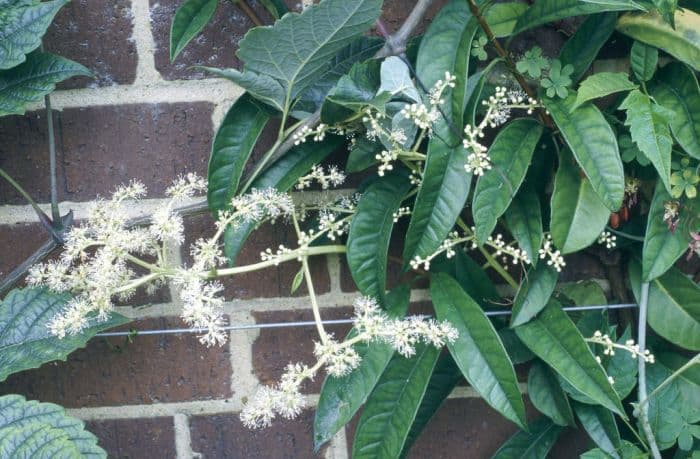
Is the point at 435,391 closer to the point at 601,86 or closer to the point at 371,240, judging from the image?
the point at 371,240

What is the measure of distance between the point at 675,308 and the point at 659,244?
8 cm

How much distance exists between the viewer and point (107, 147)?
31.2 inches

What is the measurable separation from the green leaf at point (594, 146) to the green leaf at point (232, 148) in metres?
0.28

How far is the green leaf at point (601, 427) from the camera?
0.70 meters

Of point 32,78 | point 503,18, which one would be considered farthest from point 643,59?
point 32,78

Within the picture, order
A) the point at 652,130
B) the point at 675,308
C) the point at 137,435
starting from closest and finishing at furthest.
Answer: the point at 652,130, the point at 675,308, the point at 137,435

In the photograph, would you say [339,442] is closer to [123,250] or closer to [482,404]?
[482,404]

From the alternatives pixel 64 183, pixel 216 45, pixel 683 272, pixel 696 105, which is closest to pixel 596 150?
pixel 696 105

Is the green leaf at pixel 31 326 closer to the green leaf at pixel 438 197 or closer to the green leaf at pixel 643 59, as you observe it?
the green leaf at pixel 438 197

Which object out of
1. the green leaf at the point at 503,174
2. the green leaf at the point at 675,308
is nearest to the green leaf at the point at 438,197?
the green leaf at the point at 503,174

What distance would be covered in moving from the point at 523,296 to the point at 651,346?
17cm

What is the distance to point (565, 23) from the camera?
754 millimetres

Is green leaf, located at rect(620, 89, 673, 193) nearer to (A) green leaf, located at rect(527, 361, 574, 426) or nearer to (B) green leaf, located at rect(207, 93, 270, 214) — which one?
(A) green leaf, located at rect(527, 361, 574, 426)

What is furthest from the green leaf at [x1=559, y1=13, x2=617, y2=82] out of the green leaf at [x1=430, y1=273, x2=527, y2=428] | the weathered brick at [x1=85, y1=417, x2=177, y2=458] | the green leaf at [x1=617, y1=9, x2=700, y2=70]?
the weathered brick at [x1=85, y1=417, x2=177, y2=458]
